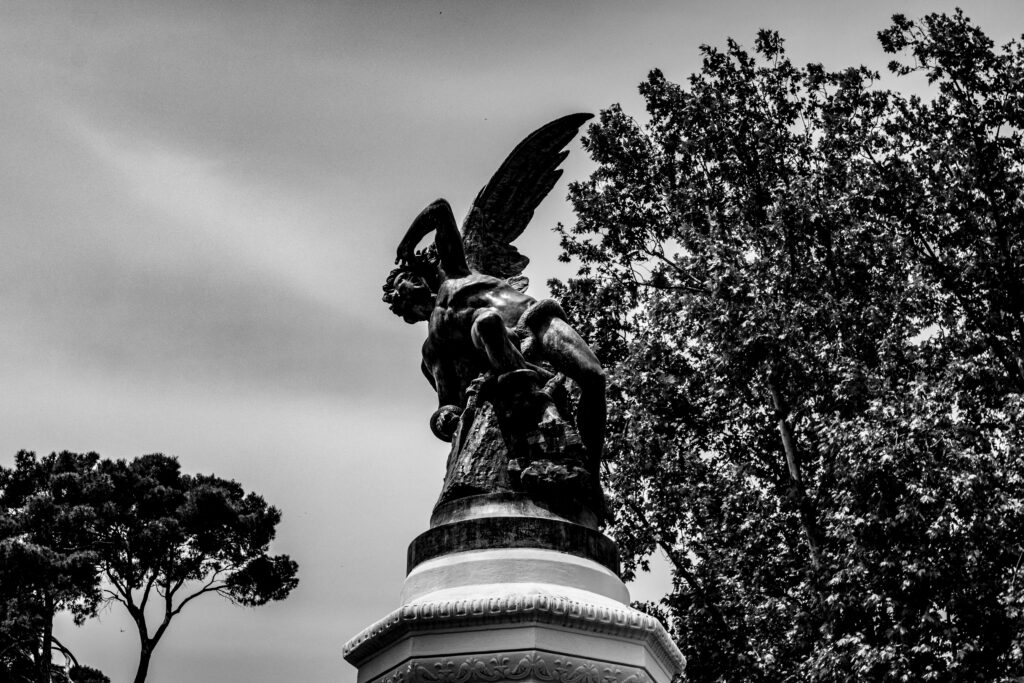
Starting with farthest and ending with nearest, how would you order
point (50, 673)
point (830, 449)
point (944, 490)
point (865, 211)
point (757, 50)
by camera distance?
point (50, 673)
point (757, 50)
point (865, 211)
point (830, 449)
point (944, 490)

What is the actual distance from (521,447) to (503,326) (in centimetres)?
74

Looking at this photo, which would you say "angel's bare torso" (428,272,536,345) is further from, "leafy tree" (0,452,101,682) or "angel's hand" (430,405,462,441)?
"leafy tree" (0,452,101,682)

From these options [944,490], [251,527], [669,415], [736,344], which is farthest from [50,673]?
[944,490]

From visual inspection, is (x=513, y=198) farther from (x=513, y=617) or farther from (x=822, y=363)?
(x=822, y=363)

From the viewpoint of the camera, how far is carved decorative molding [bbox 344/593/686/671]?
5070 mm

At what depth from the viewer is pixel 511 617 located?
509 centimetres

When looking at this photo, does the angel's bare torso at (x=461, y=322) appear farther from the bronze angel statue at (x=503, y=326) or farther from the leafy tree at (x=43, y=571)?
the leafy tree at (x=43, y=571)

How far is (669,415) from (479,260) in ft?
34.0

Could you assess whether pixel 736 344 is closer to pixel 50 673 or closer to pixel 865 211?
pixel 865 211

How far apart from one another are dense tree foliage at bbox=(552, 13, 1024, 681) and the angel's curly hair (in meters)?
7.86

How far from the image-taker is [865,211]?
1641 cm

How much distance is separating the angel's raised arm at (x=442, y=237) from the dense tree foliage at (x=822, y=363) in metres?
Result: 7.81

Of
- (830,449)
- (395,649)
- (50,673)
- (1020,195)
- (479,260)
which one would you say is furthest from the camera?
(50,673)

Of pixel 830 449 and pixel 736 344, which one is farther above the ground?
pixel 736 344
